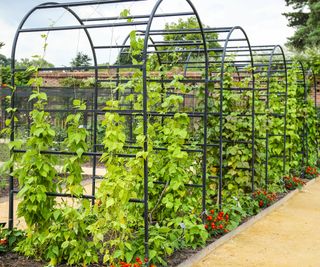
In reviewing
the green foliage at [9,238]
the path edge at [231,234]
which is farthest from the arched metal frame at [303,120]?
the green foliage at [9,238]

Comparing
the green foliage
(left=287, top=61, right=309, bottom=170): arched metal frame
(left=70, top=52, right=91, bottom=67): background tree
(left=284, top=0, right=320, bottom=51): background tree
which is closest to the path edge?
the green foliage

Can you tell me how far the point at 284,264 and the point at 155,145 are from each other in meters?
1.68

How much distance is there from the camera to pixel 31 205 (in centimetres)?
418

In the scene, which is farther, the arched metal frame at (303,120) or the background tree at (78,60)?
the arched metal frame at (303,120)

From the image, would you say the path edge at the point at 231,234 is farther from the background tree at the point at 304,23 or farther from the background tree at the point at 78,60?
the background tree at the point at 304,23

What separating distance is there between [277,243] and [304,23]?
71.6 feet

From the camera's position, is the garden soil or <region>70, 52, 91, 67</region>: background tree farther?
<region>70, 52, 91, 67</region>: background tree

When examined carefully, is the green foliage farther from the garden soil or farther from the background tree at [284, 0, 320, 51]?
the background tree at [284, 0, 320, 51]

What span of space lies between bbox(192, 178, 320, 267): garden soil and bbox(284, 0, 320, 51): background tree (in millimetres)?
17262

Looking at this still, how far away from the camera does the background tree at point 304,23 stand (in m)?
23.1

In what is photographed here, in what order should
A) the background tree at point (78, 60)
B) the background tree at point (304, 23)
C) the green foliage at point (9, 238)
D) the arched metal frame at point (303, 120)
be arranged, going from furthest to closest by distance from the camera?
the background tree at point (304, 23)
the arched metal frame at point (303, 120)
the background tree at point (78, 60)
the green foliage at point (9, 238)

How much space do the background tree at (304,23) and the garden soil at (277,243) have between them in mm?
17262

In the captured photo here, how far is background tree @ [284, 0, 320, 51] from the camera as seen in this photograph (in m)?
23.1

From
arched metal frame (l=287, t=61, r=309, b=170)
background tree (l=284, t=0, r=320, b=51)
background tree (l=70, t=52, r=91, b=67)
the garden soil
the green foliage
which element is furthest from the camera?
background tree (l=284, t=0, r=320, b=51)
